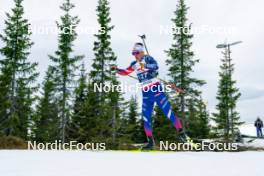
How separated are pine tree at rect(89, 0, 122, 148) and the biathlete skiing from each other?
60.3 feet

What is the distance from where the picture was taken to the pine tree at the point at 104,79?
98.2ft

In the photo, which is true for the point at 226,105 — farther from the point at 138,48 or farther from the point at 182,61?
the point at 138,48

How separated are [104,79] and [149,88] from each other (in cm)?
2051

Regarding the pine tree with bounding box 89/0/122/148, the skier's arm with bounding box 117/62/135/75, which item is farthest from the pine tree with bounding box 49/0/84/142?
the skier's arm with bounding box 117/62/135/75

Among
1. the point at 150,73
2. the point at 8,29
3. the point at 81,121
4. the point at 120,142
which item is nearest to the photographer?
the point at 150,73

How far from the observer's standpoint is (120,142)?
27859 millimetres

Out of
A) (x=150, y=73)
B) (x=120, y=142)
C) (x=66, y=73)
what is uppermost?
(x=66, y=73)

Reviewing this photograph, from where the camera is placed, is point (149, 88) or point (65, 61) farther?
point (65, 61)

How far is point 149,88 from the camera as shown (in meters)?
10.9
